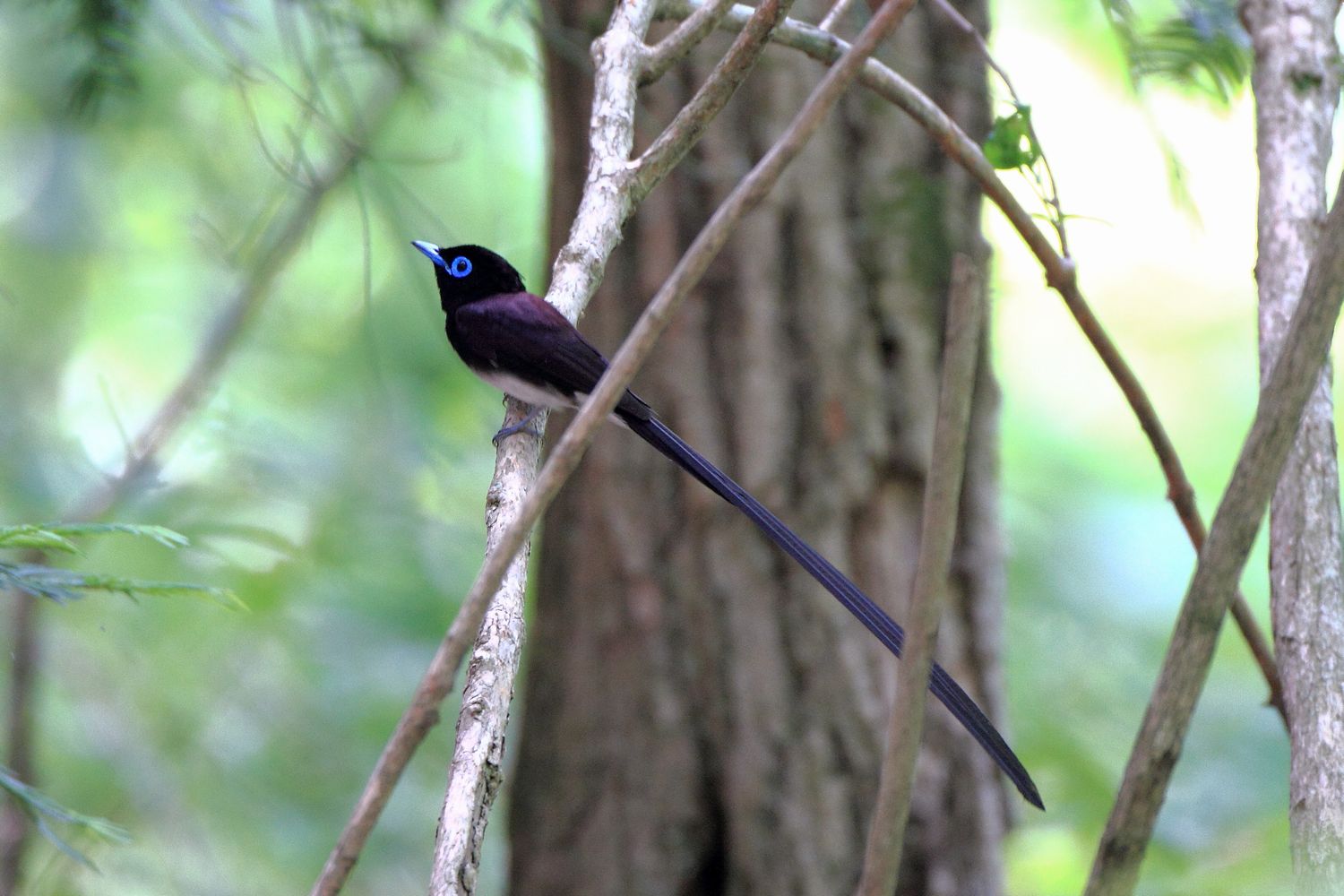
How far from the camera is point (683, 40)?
203cm

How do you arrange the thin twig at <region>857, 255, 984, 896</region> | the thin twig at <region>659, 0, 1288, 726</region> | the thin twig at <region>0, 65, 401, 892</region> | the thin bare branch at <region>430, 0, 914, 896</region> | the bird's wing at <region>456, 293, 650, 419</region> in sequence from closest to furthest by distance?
the thin twig at <region>857, 255, 984, 896</region>
the thin bare branch at <region>430, 0, 914, 896</region>
the thin twig at <region>659, 0, 1288, 726</region>
the bird's wing at <region>456, 293, 650, 419</region>
the thin twig at <region>0, 65, 401, 892</region>

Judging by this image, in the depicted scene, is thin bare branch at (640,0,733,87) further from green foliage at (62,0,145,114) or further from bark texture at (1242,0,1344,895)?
green foliage at (62,0,145,114)

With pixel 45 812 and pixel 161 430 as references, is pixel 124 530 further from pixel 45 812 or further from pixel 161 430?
pixel 161 430

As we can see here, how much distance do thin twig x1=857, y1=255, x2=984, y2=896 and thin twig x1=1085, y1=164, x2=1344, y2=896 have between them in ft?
0.54

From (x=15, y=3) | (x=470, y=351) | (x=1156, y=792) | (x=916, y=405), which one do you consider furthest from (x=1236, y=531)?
(x=15, y=3)

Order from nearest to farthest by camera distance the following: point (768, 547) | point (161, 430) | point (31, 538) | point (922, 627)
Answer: point (922, 627) < point (31, 538) < point (768, 547) < point (161, 430)

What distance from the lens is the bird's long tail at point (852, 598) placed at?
62.8 inches

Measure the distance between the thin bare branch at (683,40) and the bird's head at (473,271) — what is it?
123 cm

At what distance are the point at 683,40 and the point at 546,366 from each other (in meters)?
0.97

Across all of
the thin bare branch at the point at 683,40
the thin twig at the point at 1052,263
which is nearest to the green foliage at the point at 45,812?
the thin bare branch at the point at 683,40

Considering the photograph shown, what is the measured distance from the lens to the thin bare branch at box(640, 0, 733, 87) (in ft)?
6.26

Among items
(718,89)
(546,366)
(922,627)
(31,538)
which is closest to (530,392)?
(546,366)

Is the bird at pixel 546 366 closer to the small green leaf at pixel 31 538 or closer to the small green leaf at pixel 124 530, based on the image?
the small green leaf at pixel 124 530

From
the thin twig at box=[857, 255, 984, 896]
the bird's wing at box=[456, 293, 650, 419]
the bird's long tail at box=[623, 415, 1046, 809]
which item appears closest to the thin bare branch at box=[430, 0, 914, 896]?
the thin twig at box=[857, 255, 984, 896]
